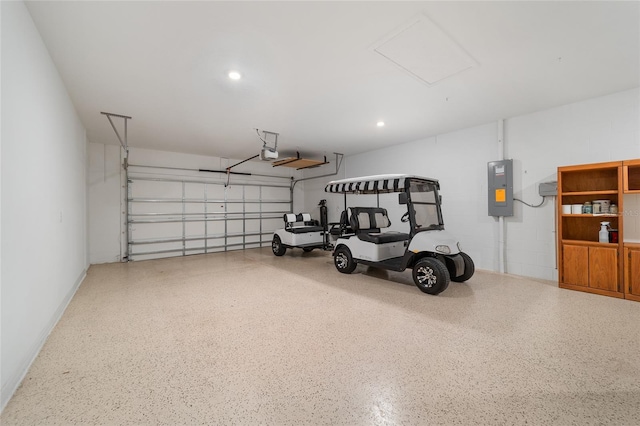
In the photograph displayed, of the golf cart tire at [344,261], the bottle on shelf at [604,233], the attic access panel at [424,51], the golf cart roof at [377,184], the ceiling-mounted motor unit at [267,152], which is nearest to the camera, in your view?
the attic access panel at [424,51]

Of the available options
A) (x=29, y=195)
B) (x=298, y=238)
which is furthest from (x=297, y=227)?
(x=29, y=195)

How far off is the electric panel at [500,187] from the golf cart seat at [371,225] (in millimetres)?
1734

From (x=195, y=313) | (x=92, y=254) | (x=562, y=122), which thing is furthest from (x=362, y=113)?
(x=92, y=254)

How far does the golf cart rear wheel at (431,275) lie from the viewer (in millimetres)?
3582

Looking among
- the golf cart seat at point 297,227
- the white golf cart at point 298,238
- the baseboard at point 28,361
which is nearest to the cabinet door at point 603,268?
the white golf cart at point 298,238

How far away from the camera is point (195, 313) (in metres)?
3.12

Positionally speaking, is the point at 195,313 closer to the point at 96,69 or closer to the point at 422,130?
the point at 96,69

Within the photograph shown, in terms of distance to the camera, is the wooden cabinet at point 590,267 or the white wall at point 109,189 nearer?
the wooden cabinet at point 590,267

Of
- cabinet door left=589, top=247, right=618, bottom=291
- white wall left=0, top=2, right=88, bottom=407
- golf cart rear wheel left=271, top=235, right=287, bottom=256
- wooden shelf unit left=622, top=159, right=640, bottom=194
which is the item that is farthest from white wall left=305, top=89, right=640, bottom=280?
white wall left=0, top=2, right=88, bottom=407

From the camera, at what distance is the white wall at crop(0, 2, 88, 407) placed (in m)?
1.76

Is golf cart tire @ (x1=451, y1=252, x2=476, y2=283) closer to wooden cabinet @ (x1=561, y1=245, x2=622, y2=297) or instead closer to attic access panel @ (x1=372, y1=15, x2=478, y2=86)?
wooden cabinet @ (x1=561, y1=245, x2=622, y2=297)

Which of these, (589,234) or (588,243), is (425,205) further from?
(589,234)

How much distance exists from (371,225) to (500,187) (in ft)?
8.22

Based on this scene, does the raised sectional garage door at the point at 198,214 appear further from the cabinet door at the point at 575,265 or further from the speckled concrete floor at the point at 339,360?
the cabinet door at the point at 575,265
